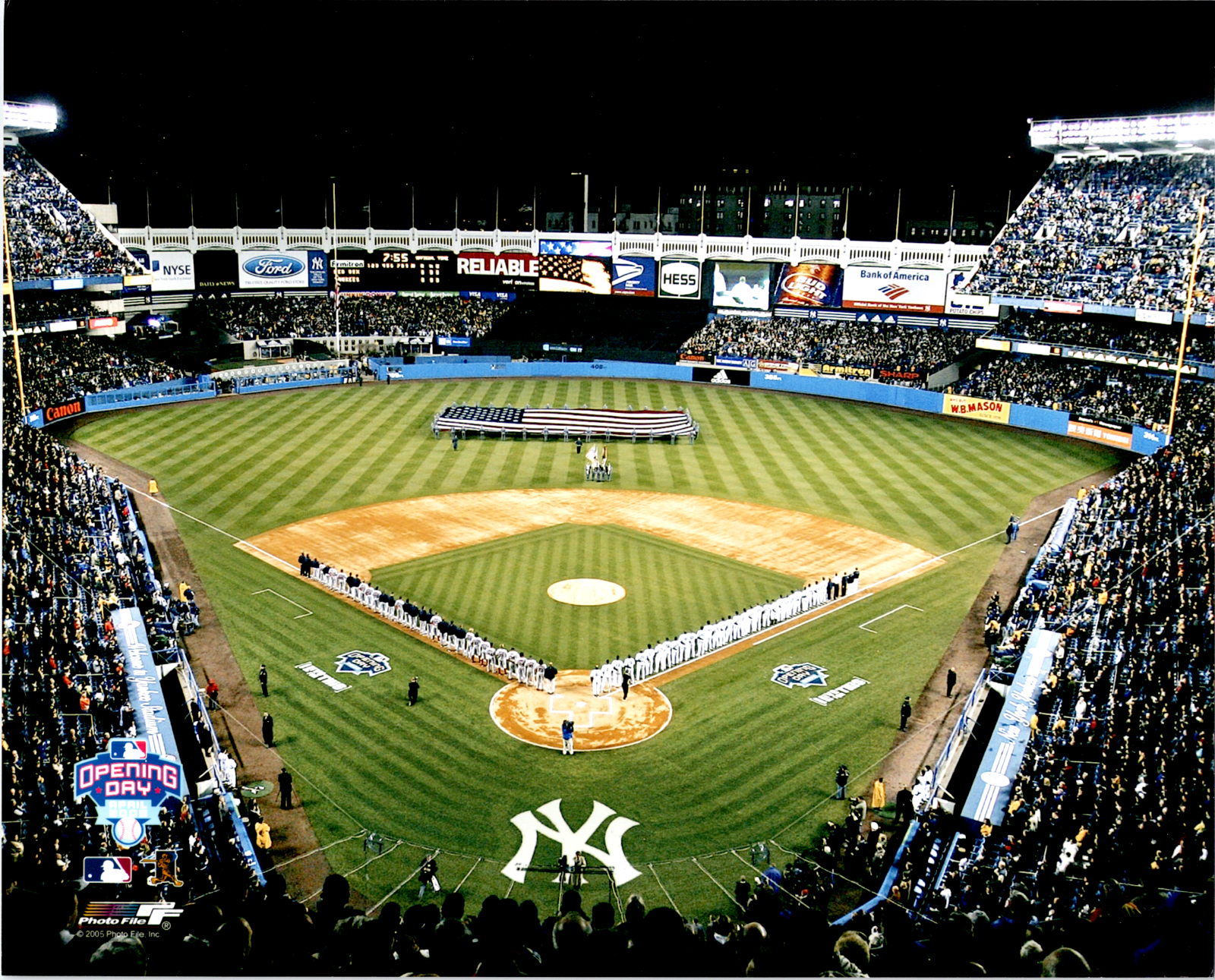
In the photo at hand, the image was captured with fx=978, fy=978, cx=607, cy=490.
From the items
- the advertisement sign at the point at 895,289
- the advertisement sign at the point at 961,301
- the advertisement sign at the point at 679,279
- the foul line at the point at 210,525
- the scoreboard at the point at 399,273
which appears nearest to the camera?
the foul line at the point at 210,525

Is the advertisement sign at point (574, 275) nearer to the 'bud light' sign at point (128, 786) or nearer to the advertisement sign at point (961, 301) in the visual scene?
the advertisement sign at point (961, 301)

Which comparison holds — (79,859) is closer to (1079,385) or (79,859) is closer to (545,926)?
(545,926)

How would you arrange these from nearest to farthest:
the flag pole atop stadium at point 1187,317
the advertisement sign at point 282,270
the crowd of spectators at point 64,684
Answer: the crowd of spectators at point 64,684
the flag pole atop stadium at point 1187,317
the advertisement sign at point 282,270

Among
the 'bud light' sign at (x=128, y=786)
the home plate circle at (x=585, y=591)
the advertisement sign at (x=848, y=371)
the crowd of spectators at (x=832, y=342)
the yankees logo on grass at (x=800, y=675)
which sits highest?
the crowd of spectators at (x=832, y=342)

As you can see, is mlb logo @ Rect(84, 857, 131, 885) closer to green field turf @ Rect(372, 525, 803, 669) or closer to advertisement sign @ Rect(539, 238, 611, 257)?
green field turf @ Rect(372, 525, 803, 669)

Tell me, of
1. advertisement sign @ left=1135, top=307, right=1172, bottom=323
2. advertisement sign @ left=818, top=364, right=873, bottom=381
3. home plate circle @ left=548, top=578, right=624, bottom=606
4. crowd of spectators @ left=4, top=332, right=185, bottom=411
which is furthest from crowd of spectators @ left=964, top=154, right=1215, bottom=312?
crowd of spectators @ left=4, top=332, right=185, bottom=411

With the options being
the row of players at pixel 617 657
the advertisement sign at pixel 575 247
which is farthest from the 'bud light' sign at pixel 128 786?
the advertisement sign at pixel 575 247

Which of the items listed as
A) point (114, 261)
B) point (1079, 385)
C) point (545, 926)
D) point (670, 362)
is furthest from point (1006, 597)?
point (114, 261)

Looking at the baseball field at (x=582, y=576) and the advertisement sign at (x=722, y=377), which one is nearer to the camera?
the baseball field at (x=582, y=576)
